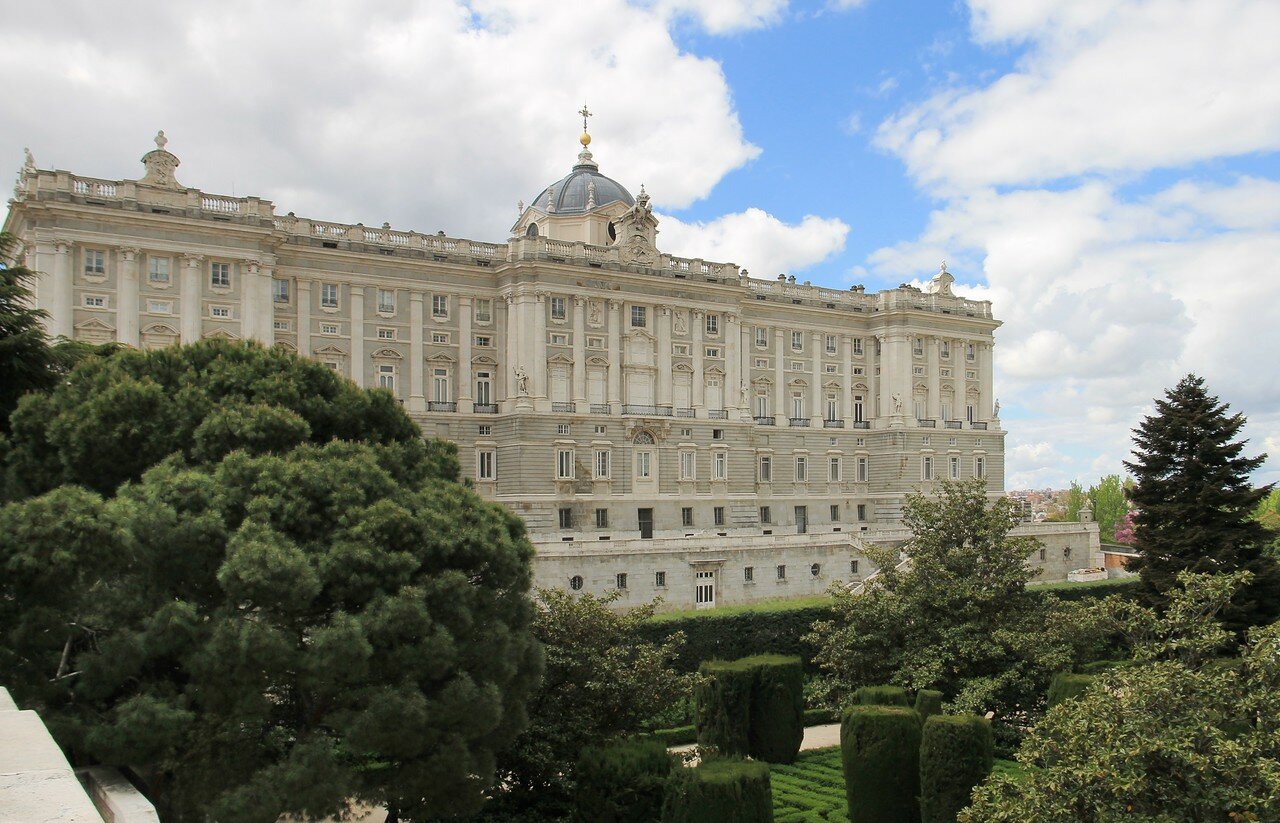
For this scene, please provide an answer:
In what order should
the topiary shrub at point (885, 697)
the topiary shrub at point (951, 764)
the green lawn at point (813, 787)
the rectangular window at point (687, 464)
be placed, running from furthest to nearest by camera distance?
1. the rectangular window at point (687, 464)
2. the topiary shrub at point (885, 697)
3. the green lawn at point (813, 787)
4. the topiary shrub at point (951, 764)

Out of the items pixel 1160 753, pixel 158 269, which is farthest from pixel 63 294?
pixel 1160 753

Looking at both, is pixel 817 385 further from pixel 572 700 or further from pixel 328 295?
pixel 572 700

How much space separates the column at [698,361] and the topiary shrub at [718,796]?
128ft

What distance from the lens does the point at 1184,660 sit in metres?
17.5

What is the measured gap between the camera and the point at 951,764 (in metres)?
19.1

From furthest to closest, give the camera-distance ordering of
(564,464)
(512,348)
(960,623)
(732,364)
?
(732,364) < (512,348) < (564,464) < (960,623)

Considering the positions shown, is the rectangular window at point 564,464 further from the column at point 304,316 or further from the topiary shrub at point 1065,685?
the topiary shrub at point 1065,685

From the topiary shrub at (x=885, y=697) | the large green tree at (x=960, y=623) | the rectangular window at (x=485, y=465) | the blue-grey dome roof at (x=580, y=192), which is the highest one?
the blue-grey dome roof at (x=580, y=192)

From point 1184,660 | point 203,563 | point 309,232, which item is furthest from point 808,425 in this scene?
point 203,563

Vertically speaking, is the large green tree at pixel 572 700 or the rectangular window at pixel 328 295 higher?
the rectangular window at pixel 328 295

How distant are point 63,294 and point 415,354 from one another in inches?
610

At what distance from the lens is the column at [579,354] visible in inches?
2066

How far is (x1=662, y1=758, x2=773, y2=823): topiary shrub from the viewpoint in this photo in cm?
1723

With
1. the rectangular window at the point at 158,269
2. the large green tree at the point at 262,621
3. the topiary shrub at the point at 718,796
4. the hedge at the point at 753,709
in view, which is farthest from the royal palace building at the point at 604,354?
the topiary shrub at the point at 718,796
